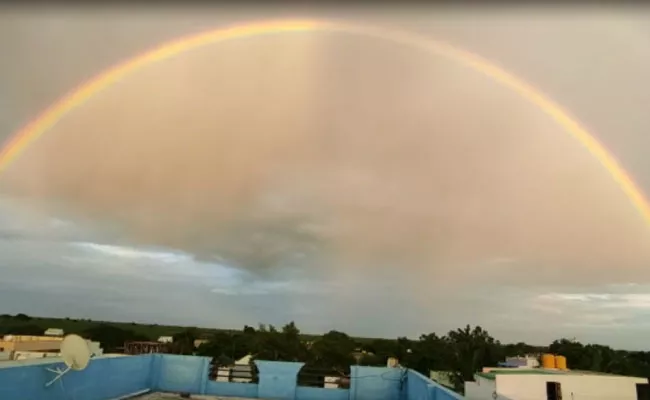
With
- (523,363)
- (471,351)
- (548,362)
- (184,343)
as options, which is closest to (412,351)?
(471,351)

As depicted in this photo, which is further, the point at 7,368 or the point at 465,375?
the point at 465,375

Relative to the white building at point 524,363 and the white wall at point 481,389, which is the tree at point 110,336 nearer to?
the white building at point 524,363

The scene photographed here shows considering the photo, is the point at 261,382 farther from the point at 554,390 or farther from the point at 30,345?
the point at 30,345

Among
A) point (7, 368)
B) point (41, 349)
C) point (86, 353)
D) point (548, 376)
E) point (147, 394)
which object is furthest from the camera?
point (41, 349)

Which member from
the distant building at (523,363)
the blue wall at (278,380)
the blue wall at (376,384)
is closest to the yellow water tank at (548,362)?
the distant building at (523,363)

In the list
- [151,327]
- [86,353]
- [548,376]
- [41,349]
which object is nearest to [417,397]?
[86,353]

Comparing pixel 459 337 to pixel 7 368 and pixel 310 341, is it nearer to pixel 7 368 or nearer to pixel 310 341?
pixel 310 341

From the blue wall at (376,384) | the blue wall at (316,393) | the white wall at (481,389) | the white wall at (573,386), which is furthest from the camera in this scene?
the white wall at (481,389)
